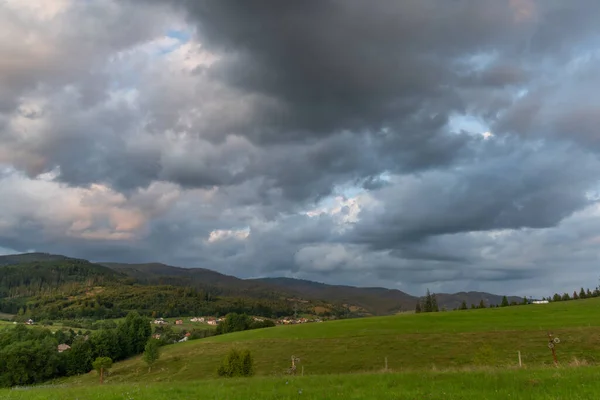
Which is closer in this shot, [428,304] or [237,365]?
[237,365]

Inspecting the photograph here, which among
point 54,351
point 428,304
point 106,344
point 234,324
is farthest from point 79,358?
point 428,304

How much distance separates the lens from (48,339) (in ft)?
429

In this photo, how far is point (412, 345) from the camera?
7606 cm

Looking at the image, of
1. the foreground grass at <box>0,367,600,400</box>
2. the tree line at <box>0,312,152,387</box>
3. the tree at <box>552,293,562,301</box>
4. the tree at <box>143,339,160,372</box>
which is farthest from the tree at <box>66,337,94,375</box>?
the tree at <box>552,293,562,301</box>

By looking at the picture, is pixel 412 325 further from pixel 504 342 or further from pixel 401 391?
pixel 401 391

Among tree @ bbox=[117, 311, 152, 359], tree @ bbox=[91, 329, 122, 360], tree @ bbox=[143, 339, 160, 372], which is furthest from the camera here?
tree @ bbox=[117, 311, 152, 359]

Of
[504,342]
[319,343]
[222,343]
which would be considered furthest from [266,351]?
[504,342]

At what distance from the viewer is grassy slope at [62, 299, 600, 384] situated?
59.6m

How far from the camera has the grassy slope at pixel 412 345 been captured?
195 ft

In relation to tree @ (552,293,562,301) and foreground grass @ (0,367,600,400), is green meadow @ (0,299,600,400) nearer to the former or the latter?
foreground grass @ (0,367,600,400)

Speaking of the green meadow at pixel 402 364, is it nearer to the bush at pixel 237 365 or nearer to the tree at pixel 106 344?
the bush at pixel 237 365

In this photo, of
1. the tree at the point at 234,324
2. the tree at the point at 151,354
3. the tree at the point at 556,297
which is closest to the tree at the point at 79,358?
the tree at the point at 151,354

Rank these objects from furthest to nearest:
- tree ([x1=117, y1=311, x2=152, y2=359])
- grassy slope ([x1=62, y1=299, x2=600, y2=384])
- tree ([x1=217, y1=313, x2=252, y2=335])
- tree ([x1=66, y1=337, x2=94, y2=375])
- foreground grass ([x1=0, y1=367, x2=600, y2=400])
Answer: tree ([x1=217, y1=313, x2=252, y2=335]) < tree ([x1=117, y1=311, x2=152, y2=359]) < tree ([x1=66, y1=337, x2=94, y2=375]) < grassy slope ([x1=62, y1=299, x2=600, y2=384]) < foreground grass ([x1=0, y1=367, x2=600, y2=400])

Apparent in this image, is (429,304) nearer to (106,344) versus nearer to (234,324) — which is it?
(234,324)
